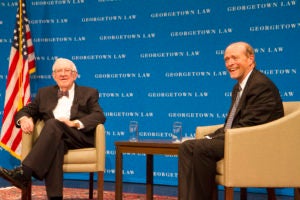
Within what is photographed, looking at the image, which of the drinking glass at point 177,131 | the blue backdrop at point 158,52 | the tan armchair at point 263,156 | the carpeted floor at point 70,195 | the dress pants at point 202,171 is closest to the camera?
the tan armchair at point 263,156

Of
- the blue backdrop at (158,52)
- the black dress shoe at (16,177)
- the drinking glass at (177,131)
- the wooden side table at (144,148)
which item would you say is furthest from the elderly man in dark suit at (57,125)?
the blue backdrop at (158,52)

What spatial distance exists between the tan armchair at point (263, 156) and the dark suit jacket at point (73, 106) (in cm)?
144

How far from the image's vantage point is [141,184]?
5.57m

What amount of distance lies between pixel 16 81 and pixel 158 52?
1.83 m

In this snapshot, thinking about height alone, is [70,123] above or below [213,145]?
above

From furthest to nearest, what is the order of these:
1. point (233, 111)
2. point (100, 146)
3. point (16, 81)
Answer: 1. point (16, 81)
2. point (100, 146)
3. point (233, 111)

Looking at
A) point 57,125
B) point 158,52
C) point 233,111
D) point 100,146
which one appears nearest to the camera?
point 233,111

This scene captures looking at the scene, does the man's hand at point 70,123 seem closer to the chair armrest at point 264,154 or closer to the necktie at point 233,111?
the necktie at point 233,111

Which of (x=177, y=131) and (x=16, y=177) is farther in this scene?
(x=177, y=131)

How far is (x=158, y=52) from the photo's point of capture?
5539 millimetres

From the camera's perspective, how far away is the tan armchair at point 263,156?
3.06m

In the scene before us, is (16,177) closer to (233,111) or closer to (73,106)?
(73,106)

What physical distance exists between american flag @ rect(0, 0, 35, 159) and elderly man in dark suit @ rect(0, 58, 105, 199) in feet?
5.25

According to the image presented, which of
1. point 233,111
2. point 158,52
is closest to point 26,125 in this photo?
point 233,111
